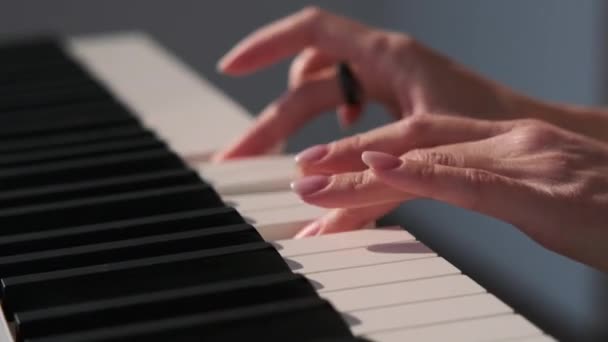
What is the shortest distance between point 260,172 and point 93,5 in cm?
228

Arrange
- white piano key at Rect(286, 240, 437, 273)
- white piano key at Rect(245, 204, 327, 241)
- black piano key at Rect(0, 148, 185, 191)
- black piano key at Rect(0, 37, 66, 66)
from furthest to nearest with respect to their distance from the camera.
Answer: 1. black piano key at Rect(0, 37, 66, 66)
2. black piano key at Rect(0, 148, 185, 191)
3. white piano key at Rect(245, 204, 327, 241)
4. white piano key at Rect(286, 240, 437, 273)

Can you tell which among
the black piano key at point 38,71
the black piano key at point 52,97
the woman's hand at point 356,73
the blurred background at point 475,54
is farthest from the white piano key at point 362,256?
the blurred background at point 475,54

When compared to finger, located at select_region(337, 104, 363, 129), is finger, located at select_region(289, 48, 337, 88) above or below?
above

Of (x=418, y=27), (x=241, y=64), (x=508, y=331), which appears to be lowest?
(x=508, y=331)

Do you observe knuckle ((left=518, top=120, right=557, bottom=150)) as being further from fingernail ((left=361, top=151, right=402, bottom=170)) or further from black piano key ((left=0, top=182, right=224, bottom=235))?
black piano key ((left=0, top=182, right=224, bottom=235))

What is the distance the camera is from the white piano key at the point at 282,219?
34.9 inches

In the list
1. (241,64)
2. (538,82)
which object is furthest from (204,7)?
(241,64)

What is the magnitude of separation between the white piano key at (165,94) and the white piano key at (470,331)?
52cm

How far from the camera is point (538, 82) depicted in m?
2.68

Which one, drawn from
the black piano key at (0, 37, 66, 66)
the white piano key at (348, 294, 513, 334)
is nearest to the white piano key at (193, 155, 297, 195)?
the white piano key at (348, 294, 513, 334)

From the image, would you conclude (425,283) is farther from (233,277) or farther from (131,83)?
(131,83)

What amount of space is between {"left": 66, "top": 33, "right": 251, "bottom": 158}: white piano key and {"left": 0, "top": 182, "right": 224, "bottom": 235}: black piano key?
0.60ft

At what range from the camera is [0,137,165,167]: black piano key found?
1.08m

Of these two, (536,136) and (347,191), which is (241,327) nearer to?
(347,191)
